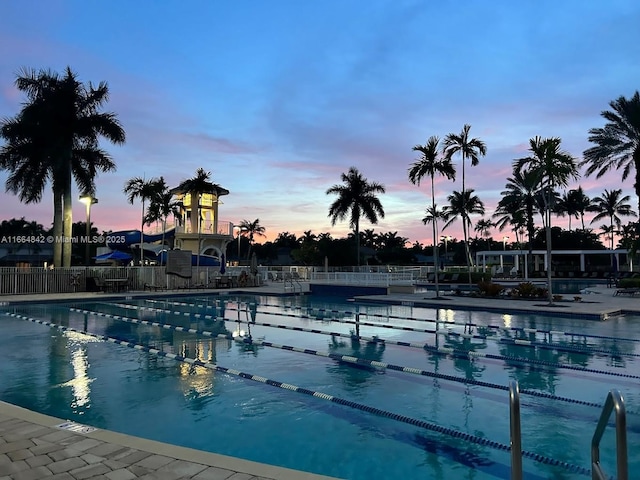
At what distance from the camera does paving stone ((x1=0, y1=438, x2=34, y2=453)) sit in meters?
3.80

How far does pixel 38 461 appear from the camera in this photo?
11.7 ft

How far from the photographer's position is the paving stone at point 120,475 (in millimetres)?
3268

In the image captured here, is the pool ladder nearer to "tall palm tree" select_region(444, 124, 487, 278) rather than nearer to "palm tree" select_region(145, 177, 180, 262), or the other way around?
"tall palm tree" select_region(444, 124, 487, 278)

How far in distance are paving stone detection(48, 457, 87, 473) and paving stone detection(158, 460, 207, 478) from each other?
0.67 meters

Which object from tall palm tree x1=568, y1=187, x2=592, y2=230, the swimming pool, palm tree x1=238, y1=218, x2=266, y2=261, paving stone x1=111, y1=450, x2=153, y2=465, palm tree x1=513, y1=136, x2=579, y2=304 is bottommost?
the swimming pool

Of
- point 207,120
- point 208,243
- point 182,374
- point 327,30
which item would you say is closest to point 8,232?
point 208,243

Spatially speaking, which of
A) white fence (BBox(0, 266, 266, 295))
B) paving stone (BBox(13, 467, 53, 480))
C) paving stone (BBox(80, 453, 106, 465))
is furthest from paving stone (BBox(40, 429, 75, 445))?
white fence (BBox(0, 266, 266, 295))

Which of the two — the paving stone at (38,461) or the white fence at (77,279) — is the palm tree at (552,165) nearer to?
the paving stone at (38,461)

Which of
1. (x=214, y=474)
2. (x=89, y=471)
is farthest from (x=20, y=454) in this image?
(x=214, y=474)

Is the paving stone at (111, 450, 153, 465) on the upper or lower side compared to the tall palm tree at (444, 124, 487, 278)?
lower

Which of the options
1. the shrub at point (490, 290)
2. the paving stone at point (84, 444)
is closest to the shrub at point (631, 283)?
the shrub at point (490, 290)

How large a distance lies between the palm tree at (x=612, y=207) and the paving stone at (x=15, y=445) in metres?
70.6

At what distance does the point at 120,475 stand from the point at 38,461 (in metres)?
0.78

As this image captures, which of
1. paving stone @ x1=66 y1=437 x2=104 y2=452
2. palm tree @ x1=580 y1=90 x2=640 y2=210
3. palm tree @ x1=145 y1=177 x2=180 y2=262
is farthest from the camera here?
palm tree @ x1=145 y1=177 x2=180 y2=262
